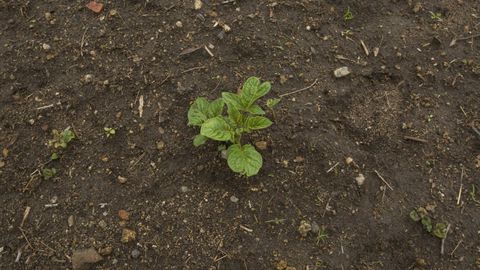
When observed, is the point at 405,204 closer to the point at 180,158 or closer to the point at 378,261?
the point at 378,261

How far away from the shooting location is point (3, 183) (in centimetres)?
237

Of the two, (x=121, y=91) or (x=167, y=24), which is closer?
(x=121, y=91)

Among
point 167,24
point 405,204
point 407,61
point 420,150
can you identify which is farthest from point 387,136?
point 167,24

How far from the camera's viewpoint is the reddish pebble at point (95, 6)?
2916 millimetres

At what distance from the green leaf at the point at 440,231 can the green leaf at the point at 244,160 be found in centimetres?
96

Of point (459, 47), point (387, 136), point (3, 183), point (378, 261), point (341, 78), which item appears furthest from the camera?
point (459, 47)

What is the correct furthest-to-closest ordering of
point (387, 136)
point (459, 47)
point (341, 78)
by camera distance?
1. point (459, 47)
2. point (341, 78)
3. point (387, 136)

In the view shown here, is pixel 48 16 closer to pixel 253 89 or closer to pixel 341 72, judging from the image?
pixel 253 89

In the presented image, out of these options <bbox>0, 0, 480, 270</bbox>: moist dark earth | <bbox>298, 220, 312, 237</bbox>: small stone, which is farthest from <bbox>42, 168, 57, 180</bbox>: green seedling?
<bbox>298, 220, 312, 237</bbox>: small stone

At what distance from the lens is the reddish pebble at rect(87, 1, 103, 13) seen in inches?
115

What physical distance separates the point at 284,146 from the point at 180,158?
1.86ft

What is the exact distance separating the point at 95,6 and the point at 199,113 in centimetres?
123

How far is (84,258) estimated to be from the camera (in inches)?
84.2

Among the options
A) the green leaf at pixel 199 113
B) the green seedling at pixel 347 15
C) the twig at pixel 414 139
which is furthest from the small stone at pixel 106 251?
the green seedling at pixel 347 15
